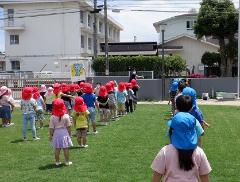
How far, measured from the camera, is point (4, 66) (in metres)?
59.2

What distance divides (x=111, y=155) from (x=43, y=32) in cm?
4660

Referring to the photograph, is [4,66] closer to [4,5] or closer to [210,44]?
[4,5]

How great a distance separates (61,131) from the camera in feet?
33.0

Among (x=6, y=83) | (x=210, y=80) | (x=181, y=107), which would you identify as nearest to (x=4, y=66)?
(x=6, y=83)

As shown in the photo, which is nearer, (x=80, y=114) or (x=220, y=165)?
(x=220, y=165)

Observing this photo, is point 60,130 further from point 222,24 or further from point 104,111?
point 222,24

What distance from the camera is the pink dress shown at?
992 cm

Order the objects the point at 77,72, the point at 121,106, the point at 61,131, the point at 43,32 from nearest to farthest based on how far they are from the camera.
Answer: the point at 61,131
the point at 121,106
the point at 77,72
the point at 43,32

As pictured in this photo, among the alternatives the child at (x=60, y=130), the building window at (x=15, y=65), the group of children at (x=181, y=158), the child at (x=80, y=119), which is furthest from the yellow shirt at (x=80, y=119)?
the building window at (x=15, y=65)

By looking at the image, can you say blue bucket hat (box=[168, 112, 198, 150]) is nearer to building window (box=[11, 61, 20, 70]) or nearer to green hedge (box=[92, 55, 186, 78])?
green hedge (box=[92, 55, 186, 78])

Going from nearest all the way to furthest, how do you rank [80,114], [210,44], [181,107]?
[181,107], [80,114], [210,44]

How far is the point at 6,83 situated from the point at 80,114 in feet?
76.4

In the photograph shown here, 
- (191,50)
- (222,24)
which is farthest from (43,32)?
(222,24)

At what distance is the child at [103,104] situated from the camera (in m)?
17.2
